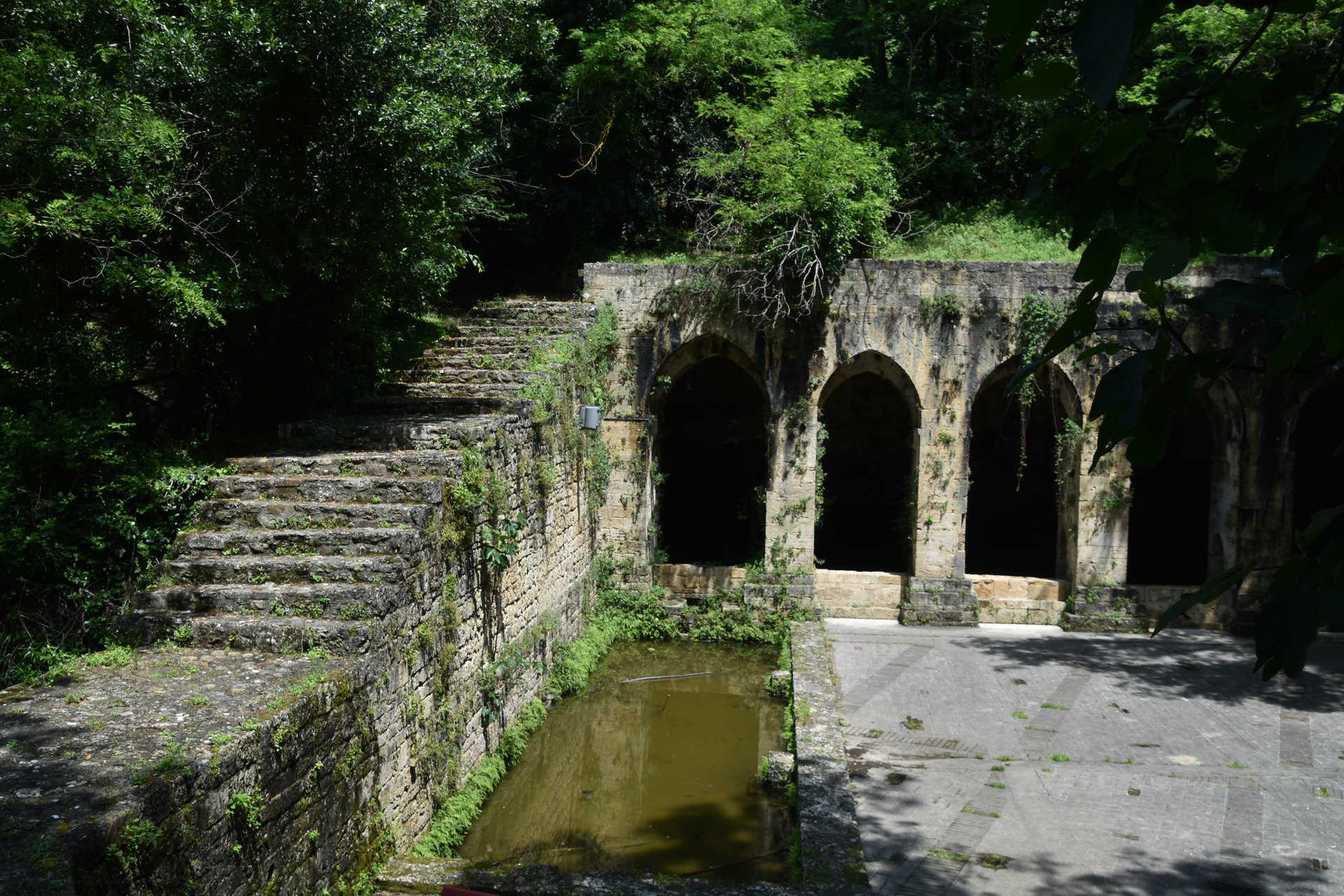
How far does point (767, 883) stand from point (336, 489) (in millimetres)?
3952

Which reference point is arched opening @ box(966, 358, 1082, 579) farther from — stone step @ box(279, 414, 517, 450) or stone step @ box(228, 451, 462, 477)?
stone step @ box(228, 451, 462, 477)

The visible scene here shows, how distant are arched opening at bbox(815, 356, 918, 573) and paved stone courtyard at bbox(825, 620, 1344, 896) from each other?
5.82 m

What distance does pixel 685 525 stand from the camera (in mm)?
17234

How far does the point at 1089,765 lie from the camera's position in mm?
7684

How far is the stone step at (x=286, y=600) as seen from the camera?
5.52 m

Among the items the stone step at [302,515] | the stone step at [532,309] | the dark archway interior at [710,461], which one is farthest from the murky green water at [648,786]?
the dark archway interior at [710,461]

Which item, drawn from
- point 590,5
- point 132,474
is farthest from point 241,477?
point 590,5

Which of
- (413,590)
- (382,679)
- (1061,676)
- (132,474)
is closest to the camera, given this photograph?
(382,679)

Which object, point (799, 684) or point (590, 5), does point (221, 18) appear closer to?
point (799, 684)

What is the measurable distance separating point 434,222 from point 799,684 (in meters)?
5.77

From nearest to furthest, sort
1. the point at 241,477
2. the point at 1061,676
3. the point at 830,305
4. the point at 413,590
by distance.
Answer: the point at 413,590 < the point at 241,477 < the point at 1061,676 < the point at 830,305

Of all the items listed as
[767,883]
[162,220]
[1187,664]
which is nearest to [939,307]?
[1187,664]

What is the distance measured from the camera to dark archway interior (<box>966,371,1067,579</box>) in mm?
16938

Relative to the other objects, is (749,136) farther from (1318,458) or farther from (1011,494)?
(1318,458)
